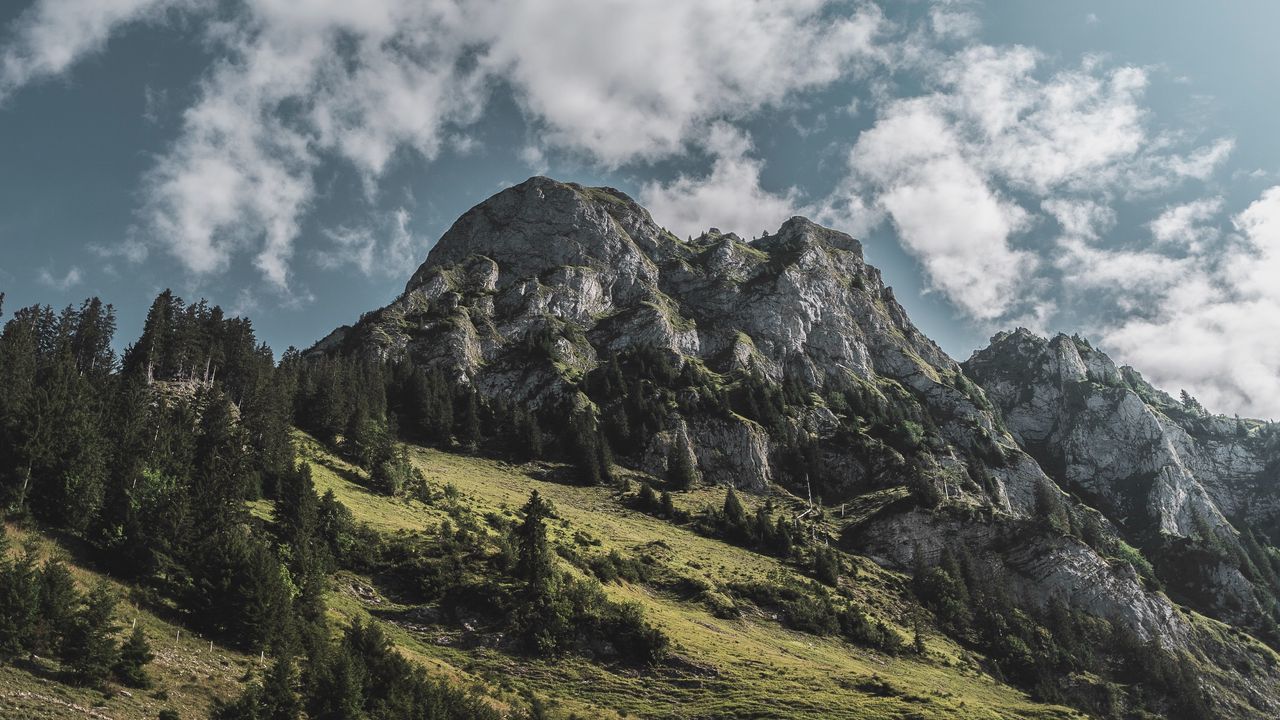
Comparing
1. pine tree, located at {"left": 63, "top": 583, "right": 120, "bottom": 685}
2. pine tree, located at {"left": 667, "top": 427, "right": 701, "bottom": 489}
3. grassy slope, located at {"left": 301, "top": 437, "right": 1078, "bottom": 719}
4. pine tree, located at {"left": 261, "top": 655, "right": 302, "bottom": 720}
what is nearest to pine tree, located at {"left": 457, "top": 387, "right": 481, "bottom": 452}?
grassy slope, located at {"left": 301, "top": 437, "right": 1078, "bottom": 719}

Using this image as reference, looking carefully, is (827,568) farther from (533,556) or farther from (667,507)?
(533,556)

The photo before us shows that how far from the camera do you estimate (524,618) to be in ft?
235

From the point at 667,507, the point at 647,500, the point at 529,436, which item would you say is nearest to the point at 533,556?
the point at 667,507

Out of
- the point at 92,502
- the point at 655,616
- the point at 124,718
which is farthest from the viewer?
the point at 655,616

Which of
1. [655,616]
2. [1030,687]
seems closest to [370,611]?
[655,616]

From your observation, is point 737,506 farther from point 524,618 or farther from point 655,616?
point 524,618

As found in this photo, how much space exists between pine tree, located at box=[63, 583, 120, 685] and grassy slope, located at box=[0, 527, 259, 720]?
80 cm

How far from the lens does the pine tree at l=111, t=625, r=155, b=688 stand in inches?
1620

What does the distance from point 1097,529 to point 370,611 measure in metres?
189

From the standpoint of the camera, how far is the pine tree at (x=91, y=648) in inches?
1551

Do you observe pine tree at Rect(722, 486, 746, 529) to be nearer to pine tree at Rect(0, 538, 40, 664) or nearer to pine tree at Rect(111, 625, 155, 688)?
pine tree at Rect(111, 625, 155, 688)

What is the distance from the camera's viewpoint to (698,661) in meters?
71.4

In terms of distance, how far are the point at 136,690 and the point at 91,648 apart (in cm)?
355

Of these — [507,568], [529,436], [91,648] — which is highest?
→ [529,436]
